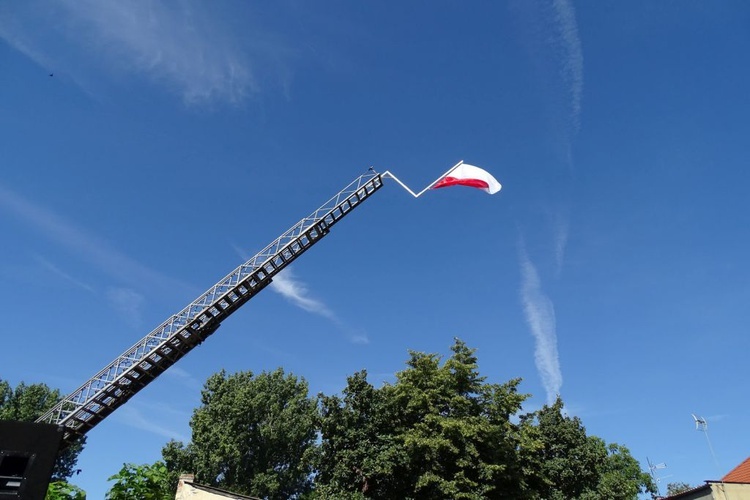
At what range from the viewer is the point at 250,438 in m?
42.2

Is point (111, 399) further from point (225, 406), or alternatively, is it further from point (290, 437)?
point (290, 437)

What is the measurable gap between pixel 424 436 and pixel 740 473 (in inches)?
694

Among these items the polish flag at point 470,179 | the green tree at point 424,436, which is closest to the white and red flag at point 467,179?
the polish flag at point 470,179

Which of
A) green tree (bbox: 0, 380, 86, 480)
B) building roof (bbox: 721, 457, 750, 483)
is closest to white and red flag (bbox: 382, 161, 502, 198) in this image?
building roof (bbox: 721, 457, 750, 483)

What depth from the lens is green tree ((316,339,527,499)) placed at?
25359 mm

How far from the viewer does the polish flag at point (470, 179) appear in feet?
73.2

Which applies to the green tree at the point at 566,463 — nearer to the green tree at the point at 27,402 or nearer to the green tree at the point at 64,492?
the green tree at the point at 64,492

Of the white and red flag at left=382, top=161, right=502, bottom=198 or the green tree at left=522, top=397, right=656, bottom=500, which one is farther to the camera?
the green tree at left=522, top=397, right=656, bottom=500

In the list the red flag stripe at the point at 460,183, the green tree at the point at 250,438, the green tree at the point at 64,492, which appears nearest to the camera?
the green tree at the point at 64,492

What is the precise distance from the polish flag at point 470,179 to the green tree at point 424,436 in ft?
37.5

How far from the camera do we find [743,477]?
1025 inches

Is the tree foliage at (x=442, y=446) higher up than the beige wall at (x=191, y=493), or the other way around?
the tree foliage at (x=442, y=446)

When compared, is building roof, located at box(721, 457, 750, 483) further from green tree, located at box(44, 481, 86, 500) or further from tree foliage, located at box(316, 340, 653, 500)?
green tree, located at box(44, 481, 86, 500)

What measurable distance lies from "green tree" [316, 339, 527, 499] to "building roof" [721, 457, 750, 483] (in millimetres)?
11461
